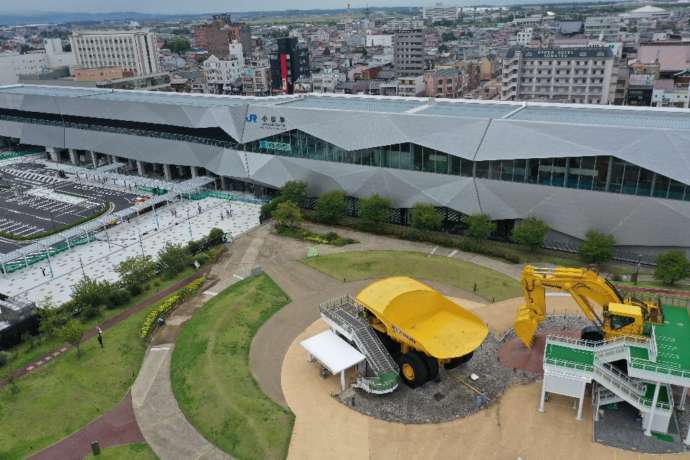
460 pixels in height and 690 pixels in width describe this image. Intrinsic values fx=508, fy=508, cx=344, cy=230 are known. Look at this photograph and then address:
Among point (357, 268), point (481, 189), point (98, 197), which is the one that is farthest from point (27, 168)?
point (481, 189)

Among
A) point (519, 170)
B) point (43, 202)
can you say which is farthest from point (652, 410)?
point (43, 202)

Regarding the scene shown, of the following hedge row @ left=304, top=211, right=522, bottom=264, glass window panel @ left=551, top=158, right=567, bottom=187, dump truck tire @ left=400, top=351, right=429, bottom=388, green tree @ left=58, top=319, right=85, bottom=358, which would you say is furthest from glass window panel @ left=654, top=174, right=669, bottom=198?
green tree @ left=58, top=319, right=85, bottom=358

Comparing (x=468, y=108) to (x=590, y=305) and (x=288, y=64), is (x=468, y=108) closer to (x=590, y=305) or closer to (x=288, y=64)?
(x=590, y=305)

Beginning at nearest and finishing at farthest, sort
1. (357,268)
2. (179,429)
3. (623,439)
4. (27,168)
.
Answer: (623,439) < (179,429) < (357,268) < (27,168)

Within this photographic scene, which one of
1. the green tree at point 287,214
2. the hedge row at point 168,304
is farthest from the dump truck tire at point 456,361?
the green tree at point 287,214

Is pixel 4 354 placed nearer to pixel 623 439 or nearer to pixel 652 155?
pixel 623 439
